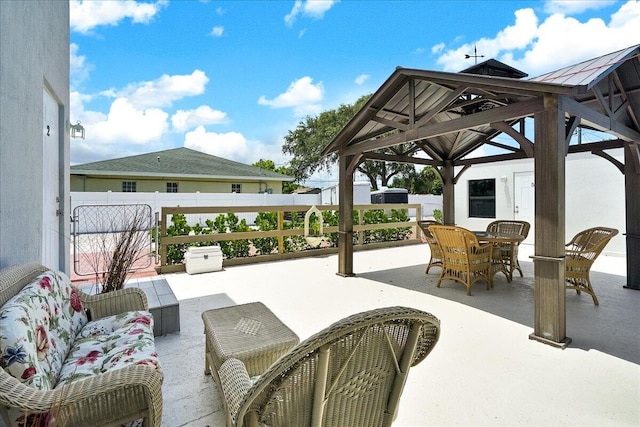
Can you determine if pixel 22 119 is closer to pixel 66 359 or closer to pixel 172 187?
pixel 66 359

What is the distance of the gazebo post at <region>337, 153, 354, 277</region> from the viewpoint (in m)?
5.98

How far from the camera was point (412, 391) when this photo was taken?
2314 mm

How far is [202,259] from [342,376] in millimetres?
5487

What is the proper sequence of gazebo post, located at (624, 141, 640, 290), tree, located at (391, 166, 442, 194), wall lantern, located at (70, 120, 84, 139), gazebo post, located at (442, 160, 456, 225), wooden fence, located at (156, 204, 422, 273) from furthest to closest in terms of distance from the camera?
tree, located at (391, 166, 442, 194)
gazebo post, located at (442, 160, 456, 225)
wooden fence, located at (156, 204, 422, 273)
wall lantern, located at (70, 120, 84, 139)
gazebo post, located at (624, 141, 640, 290)

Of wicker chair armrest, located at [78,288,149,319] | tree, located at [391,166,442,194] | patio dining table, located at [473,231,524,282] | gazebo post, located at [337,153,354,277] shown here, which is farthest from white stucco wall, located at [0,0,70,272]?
tree, located at [391,166,442,194]

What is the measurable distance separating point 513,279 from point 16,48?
696 cm

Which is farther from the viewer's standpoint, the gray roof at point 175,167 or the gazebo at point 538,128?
the gray roof at point 175,167

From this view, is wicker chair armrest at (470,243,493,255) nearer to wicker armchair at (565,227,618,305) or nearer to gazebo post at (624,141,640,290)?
wicker armchair at (565,227,618,305)

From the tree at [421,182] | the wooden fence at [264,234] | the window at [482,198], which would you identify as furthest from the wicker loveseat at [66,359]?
the tree at [421,182]

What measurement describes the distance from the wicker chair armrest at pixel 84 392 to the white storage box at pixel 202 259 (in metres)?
4.73

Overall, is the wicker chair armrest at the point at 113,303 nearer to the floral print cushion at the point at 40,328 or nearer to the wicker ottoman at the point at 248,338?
the floral print cushion at the point at 40,328

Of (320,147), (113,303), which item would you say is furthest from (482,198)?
(320,147)

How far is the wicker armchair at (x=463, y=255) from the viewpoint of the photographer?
4.66 m

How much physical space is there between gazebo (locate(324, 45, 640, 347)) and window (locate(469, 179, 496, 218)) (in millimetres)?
4112
